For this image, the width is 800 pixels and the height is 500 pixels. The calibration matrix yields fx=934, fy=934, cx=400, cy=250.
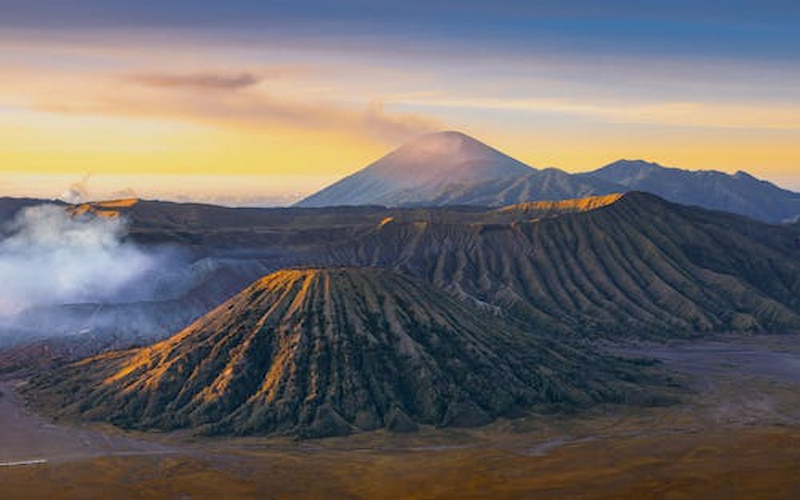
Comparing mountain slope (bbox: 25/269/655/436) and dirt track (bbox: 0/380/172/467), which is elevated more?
mountain slope (bbox: 25/269/655/436)

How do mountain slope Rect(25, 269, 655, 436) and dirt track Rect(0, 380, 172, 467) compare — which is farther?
mountain slope Rect(25, 269, 655, 436)

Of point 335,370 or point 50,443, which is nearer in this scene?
point 50,443

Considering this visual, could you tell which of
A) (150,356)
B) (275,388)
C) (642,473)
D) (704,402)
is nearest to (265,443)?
(275,388)

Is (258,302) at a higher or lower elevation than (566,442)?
higher

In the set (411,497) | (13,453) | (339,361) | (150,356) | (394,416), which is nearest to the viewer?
(411,497)

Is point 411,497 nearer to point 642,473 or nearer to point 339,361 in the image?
point 642,473

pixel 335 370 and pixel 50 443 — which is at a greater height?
pixel 335 370

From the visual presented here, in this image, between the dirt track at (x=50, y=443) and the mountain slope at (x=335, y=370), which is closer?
the dirt track at (x=50, y=443)

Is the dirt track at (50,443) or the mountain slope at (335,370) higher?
the mountain slope at (335,370)
